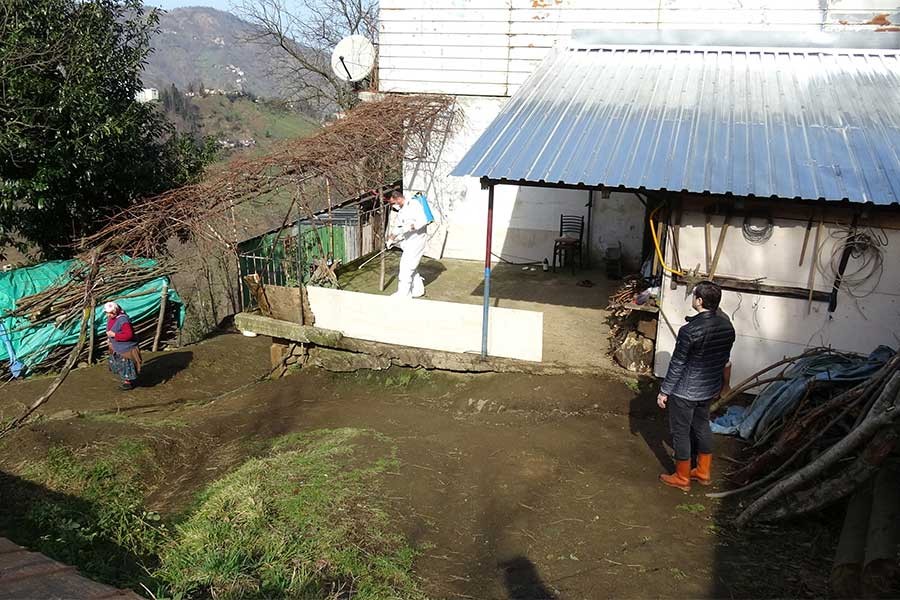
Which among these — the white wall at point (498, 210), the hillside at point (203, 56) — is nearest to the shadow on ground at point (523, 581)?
the white wall at point (498, 210)

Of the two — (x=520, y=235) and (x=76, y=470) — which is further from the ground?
(x=520, y=235)

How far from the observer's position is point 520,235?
13.1 meters

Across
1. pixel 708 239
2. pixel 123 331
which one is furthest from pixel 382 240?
pixel 708 239

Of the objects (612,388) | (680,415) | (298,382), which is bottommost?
(298,382)

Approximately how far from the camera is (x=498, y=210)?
519 inches

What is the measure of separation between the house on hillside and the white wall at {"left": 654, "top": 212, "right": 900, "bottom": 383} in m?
0.01

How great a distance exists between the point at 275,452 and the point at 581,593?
381 centimetres

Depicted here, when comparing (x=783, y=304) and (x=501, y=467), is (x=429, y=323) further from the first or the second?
(x=783, y=304)

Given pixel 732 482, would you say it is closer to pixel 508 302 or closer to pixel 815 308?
pixel 815 308

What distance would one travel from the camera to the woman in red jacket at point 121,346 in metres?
10.0

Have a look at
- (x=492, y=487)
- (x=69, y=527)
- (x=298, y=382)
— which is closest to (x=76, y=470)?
(x=69, y=527)

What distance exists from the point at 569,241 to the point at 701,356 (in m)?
6.92

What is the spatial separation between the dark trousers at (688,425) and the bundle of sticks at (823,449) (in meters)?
0.43

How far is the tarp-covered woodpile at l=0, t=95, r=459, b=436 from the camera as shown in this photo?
7.46 m
